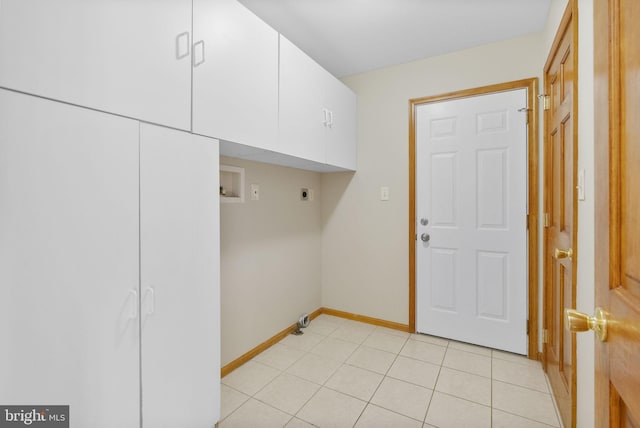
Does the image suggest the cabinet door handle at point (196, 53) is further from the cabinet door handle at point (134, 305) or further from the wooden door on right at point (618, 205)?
the wooden door on right at point (618, 205)

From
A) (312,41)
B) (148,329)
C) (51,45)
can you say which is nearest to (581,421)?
(148,329)

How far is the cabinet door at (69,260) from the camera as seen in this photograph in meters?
0.83

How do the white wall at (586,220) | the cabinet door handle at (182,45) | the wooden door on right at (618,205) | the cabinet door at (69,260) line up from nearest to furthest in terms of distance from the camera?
1. the wooden door on right at (618,205)
2. the cabinet door at (69,260)
3. the white wall at (586,220)
4. the cabinet door handle at (182,45)

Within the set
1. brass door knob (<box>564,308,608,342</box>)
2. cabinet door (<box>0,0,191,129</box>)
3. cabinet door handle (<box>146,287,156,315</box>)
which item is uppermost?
cabinet door (<box>0,0,191,129</box>)

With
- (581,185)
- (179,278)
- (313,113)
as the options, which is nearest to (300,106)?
(313,113)

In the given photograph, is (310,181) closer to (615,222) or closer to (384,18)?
(384,18)

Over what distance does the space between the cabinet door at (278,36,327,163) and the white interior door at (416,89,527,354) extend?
957 millimetres

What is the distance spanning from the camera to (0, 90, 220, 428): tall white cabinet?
33.1 inches

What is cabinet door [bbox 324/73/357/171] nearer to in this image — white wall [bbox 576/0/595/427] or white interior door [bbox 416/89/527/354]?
white interior door [bbox 416/89/527/354]

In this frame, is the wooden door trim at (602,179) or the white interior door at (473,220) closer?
the wooden door trim at (602,179)

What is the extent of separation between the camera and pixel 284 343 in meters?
2.45

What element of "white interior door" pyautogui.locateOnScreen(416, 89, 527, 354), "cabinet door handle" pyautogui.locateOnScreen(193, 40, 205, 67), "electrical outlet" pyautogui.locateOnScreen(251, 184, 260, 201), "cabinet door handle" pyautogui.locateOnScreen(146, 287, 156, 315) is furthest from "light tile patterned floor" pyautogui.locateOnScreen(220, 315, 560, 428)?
"cabinet door handle" pyautogui.locateOnScreen(193, 40, 205, 67)

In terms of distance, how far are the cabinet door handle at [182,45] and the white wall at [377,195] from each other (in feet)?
6.11

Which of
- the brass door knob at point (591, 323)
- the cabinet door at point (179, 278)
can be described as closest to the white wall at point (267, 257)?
the cabinet door at point (179, 278)
